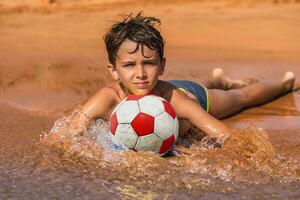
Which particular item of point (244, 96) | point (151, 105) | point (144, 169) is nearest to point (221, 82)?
point (244, 96)

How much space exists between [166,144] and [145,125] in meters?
0.17

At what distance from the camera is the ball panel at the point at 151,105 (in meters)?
3.44

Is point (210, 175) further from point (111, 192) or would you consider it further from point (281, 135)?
point (281, 135)

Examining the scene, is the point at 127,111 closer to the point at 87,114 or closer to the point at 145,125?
the point at 145,125

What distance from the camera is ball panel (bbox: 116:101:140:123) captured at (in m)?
3.44

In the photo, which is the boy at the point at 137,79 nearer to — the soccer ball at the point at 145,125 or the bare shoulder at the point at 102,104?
the bare shoulder at the point at 102,104

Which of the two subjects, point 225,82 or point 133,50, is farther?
point 225,82

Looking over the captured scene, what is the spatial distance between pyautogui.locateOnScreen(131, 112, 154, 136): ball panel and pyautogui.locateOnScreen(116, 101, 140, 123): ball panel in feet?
0.08

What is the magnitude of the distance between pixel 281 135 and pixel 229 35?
6.42m

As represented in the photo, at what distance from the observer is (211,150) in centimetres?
354

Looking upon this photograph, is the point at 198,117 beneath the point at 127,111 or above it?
beneath

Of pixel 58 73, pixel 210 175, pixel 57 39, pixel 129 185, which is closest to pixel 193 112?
pixel 210 175

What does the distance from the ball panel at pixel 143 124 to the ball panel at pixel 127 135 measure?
27 millimetres

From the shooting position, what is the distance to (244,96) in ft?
17.5
